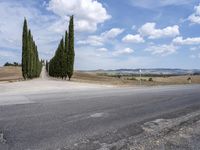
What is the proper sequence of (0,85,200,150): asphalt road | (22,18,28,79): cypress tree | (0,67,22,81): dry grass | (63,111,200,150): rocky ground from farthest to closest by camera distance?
(0,67,22,81): dry grass → (22,18,28,79): cypress tree → (0,85,200,150): asphalt road → (63,111,200,150): rocky ground

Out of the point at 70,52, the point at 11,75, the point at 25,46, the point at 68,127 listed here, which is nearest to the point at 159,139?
the point at 68,127

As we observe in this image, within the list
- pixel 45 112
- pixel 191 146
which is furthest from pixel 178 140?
pixel 45 112

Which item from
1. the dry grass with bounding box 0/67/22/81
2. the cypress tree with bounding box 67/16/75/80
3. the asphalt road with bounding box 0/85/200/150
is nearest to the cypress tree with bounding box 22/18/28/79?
the cypress tree with bounding box 67/16/75/80

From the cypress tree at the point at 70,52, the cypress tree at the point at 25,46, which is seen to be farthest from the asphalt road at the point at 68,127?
the cypress tree at the point at 25,46

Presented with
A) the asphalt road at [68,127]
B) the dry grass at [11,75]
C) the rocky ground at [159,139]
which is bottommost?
the dry grass at [11,75]

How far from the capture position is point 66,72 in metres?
41.9

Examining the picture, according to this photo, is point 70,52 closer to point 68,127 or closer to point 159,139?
point 68,127

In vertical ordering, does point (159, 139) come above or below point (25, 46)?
below

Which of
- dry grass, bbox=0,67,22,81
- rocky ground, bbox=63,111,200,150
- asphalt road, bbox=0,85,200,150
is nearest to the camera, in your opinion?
rocky ground, bbox=63,111,200,150

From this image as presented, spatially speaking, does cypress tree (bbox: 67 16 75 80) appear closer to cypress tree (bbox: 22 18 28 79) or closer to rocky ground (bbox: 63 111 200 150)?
cypress tree (bbox: 22 18 28 79)

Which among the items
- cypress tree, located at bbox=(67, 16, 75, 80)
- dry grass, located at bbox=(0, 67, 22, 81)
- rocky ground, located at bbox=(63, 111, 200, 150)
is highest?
cypress tree, located at bbox=(67, 16, 75, 80)

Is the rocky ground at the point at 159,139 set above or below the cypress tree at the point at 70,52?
below

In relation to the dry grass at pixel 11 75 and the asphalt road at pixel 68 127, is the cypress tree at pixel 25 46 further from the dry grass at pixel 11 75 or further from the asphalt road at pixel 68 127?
the asphalt road at pixel 68 127

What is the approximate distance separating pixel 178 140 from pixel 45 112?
15.4 ft
